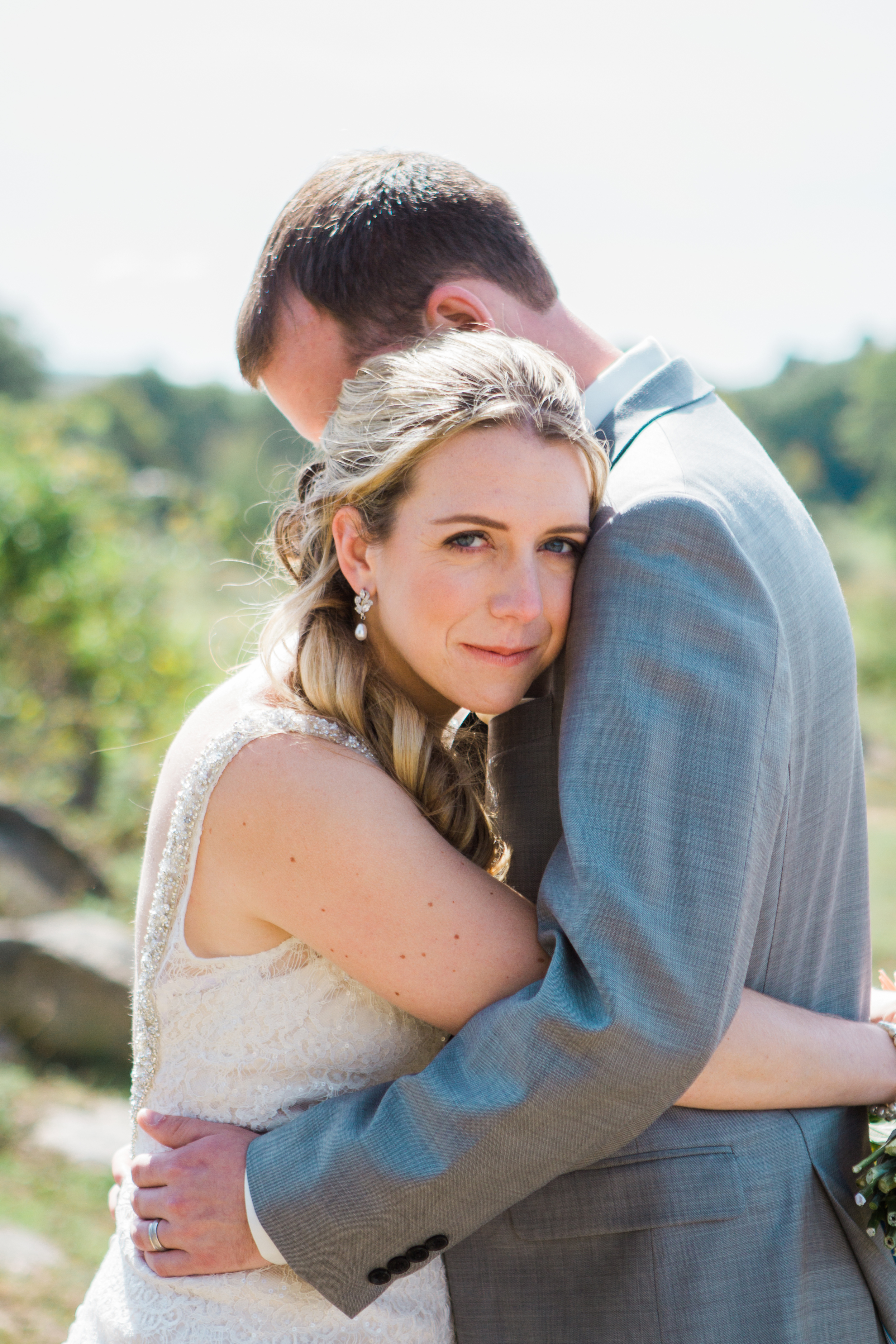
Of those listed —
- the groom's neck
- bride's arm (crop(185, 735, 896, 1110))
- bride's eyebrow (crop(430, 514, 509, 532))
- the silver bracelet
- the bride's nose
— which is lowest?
the silver bracelet

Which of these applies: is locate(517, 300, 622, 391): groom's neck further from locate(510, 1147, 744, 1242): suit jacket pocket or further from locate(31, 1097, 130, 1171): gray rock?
locate(31, 1097, 130, 1171): gray rock

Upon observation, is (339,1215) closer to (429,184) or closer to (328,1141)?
(328,1141)

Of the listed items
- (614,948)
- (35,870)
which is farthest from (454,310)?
(35,870)

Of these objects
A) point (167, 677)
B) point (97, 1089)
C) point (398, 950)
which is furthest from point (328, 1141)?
point (167, 677)

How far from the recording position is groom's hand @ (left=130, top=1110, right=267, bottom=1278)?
1.83 metres

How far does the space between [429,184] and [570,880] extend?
1.55 meters

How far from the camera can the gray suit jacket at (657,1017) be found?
1651 millimetres

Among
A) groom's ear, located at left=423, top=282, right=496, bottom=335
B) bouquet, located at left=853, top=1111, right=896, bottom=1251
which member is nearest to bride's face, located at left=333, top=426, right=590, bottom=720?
groom's ear, located at left=423, top=282, right=496, bottom=335

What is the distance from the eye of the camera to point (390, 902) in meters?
1.80

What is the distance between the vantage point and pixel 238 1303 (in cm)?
192

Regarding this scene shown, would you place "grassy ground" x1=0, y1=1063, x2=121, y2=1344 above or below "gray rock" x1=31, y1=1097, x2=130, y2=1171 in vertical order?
above

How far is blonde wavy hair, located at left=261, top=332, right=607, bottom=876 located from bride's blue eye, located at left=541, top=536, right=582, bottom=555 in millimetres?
80

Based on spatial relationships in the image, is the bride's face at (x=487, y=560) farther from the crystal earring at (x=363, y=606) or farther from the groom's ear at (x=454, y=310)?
the groom's ear at (x=454, y=310)

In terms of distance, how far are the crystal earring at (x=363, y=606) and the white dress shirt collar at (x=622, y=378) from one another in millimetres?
562
